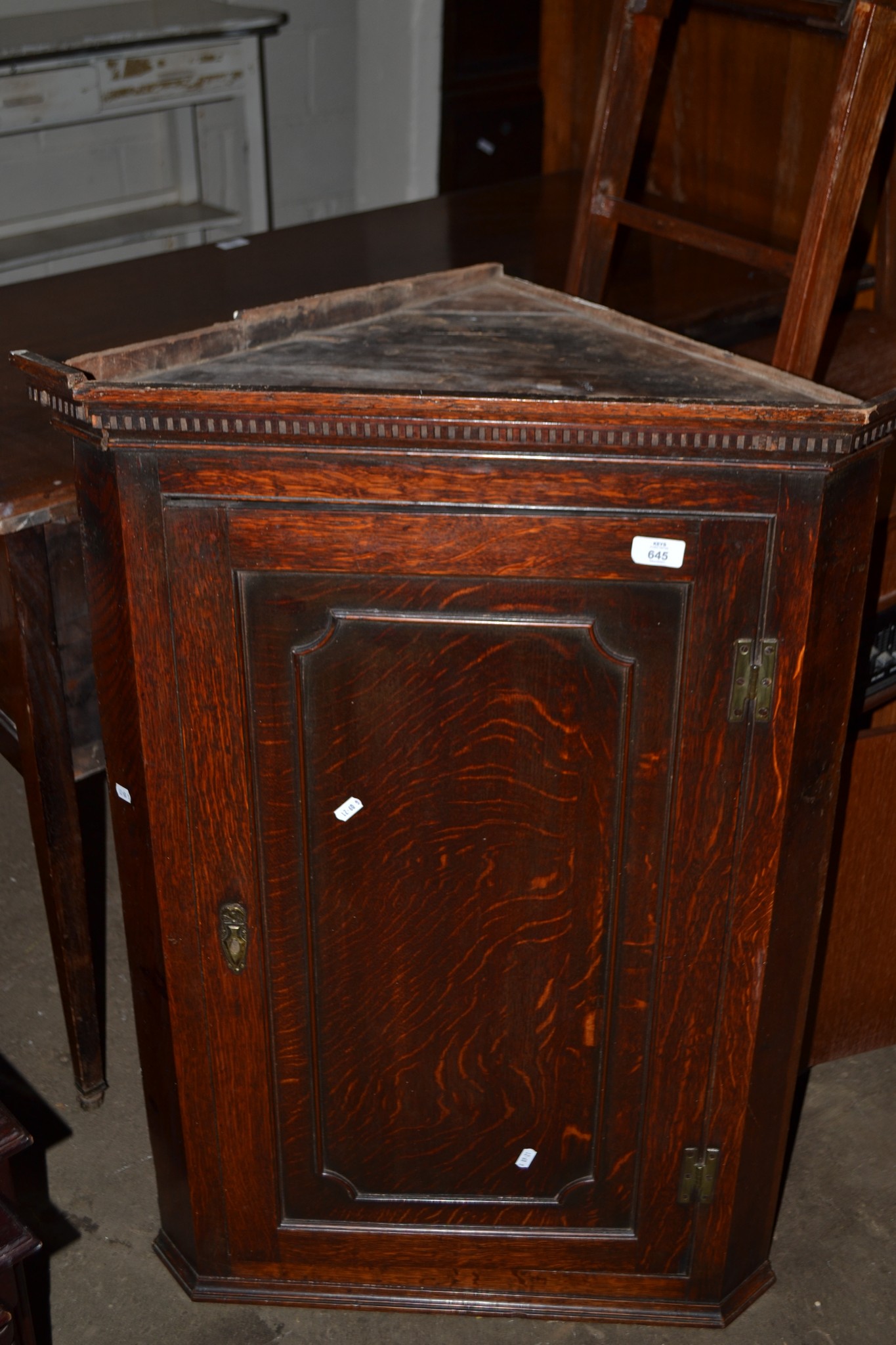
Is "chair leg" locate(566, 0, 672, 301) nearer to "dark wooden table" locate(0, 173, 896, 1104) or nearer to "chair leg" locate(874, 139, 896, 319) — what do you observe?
"dark wooden table" locate(0, 173, 896, 1104)

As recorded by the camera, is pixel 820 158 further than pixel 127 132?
No

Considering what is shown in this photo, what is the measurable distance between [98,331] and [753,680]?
1377mm

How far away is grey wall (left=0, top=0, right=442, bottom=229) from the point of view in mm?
4355

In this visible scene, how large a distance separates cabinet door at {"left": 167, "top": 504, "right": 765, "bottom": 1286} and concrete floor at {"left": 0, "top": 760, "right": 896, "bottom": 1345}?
12cm

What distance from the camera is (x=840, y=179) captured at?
1720 mm

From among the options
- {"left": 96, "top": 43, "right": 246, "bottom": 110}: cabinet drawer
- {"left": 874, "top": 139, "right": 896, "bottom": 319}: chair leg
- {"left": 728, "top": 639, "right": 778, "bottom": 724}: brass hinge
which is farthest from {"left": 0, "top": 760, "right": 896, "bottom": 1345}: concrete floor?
{"left": 96, "top": 43, "right": 246, "bottom": 110}: cabinet drawer

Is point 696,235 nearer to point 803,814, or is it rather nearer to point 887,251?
point 887,251

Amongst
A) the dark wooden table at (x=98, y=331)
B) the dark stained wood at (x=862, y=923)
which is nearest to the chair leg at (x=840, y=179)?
the dark wooden table at (x=98, y=331)

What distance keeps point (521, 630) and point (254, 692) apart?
28cm

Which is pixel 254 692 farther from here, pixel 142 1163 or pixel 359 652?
pixel 142 1163

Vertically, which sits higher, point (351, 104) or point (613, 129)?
point (613, 129)

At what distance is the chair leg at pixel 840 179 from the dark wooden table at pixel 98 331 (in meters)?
0.29

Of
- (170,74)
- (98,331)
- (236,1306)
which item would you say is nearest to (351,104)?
(170,74)

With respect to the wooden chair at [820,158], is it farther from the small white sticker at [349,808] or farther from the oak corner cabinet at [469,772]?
the small white sticker at [349,808]
